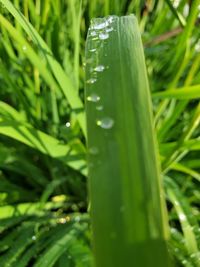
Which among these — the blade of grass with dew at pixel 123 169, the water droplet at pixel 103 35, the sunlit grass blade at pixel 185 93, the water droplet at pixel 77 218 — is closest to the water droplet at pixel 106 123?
the blade of grass with dew at pixel 123 169

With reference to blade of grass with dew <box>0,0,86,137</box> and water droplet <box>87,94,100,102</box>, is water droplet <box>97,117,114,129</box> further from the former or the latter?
blade of grass with dew <box>0,0,86,137</box>

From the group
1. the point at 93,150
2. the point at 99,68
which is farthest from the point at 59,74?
the point at 93,150

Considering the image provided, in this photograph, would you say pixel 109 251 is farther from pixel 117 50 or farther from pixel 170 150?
pixel 170 150

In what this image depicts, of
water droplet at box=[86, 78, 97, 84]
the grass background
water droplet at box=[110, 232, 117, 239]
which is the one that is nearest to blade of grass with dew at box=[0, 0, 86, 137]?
the grass background

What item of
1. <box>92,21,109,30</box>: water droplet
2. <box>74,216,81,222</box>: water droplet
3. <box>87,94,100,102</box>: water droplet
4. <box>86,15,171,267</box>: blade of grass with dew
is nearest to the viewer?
<box>86,15,171,267</box>: blade of grass with dew

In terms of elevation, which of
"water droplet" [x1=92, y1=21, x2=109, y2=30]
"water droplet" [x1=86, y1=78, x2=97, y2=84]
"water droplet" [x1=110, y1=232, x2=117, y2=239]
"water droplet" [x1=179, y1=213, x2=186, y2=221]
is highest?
"water droplet" [x1=92, y1=21, x2=109, y2=30]

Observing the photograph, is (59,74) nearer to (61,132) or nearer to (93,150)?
(61,132)
